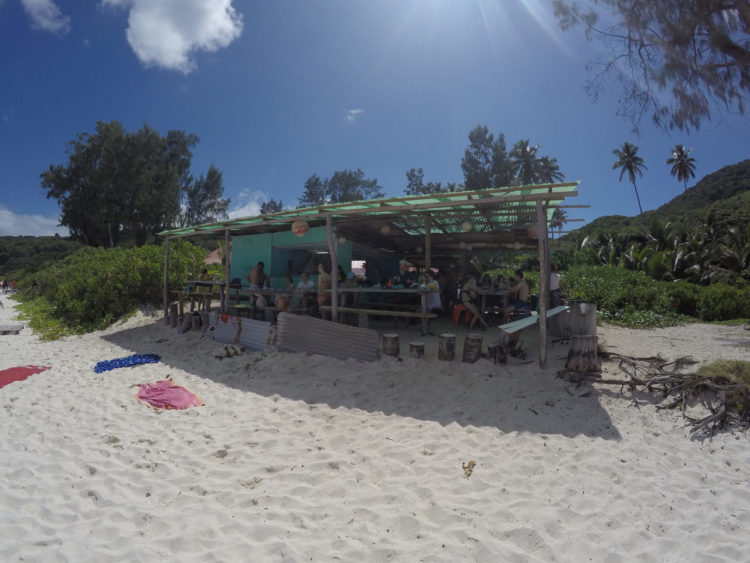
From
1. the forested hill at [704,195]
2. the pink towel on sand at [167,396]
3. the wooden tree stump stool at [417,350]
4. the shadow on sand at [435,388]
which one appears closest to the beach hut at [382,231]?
the shadow on sand at [435,388]

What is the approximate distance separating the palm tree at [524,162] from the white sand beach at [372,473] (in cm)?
2916

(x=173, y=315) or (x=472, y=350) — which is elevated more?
(x=173, y=315)

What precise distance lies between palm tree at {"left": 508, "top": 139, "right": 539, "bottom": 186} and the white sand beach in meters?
29.2

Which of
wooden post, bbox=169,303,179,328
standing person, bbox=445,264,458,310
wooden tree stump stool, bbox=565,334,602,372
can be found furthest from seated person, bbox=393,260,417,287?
wooden post, bbox=169,303,179,328

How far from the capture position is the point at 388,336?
6.05 m

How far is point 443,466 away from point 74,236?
124ft

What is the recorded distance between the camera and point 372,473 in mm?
3320

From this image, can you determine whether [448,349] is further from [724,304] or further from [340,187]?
[340,187]

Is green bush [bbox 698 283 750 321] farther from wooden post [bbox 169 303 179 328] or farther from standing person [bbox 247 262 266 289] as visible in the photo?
wooden post [bbox 169 303 179 328]

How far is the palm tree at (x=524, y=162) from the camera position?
30969 millimetres

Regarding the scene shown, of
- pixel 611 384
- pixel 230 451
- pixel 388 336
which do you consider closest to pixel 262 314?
pixel 388 336

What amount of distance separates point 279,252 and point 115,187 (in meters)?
24.0

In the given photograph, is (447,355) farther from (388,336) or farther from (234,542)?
(234,542)

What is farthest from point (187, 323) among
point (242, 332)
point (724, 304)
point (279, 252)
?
point (724, 304)
